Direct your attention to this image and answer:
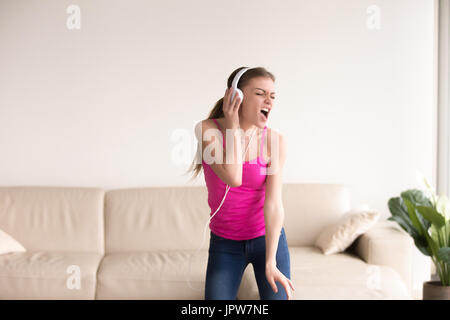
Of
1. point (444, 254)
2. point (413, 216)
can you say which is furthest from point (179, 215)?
point (444, 254)

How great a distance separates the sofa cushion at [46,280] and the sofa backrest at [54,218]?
0.39 metres

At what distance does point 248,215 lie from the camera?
138 centimetres

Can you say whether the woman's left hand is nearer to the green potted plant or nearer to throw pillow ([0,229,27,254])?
the green potted plant

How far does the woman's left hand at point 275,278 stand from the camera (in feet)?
3.97

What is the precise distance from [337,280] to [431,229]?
29.4 inches

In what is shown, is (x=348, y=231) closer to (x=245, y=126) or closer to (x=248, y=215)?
(x=248, y=215)

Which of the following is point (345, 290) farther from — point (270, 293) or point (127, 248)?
point (127, 248)

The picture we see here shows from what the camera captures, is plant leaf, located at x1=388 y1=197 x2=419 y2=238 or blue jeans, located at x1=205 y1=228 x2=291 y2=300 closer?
blue jeans, located at x1=205 y1=228 x2=291 y2=300

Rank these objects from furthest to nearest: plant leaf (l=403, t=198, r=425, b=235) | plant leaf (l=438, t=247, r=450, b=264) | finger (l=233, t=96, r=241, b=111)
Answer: plant leaf (l=403, t=198, r=425, b=235) → plant leaf (l=438, t=247, r=450, b=264) → finger (l=233, t=96, r=241, b=111)

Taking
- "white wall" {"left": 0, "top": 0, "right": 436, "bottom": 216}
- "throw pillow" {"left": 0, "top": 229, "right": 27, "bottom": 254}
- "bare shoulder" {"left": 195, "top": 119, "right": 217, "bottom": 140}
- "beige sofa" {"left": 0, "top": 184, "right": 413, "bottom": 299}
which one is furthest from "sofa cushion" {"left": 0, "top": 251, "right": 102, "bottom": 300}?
"bare shoulder" {"left": 195, "top": 119, "right": 217, "bottom": 140}

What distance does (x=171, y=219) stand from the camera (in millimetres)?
3152

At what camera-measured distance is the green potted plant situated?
2.67 metres

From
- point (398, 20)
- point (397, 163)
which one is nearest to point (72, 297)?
point (397, 163)
